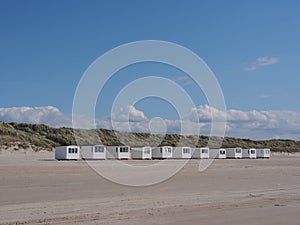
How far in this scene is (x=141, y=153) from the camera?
64812mm

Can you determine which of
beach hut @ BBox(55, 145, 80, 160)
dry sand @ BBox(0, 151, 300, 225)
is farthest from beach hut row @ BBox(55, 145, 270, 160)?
dry sand @ BBox(0, 151, 300, 225)

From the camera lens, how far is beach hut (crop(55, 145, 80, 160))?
2144 inches

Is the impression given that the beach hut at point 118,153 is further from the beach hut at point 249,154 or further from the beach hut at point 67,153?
the beach hut at point 249,154

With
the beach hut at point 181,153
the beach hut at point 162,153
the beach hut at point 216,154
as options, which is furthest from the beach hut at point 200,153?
the beach hut at point 162,153

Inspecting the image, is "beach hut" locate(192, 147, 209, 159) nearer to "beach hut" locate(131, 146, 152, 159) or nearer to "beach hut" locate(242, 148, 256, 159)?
"beach hut" locate(131, 146, 152, 159)

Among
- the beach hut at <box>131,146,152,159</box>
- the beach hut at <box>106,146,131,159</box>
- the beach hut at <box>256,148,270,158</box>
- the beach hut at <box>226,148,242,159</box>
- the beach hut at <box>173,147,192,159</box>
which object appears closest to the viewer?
the beach hut at <box>106,146,131,159</box>

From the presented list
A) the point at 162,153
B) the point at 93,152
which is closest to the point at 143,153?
the point at 162,153

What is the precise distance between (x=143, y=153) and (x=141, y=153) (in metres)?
0.28

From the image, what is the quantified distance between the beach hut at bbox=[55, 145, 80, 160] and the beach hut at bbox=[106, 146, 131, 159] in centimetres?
696

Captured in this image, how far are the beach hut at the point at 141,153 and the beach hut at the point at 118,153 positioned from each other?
1442 millimetres

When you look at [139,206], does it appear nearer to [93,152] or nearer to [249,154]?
[93,152]

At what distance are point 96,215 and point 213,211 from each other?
326 centimetres

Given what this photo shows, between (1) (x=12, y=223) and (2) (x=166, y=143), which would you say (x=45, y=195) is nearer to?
(1) (x=12, y=223)

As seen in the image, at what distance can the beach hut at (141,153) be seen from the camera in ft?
212
